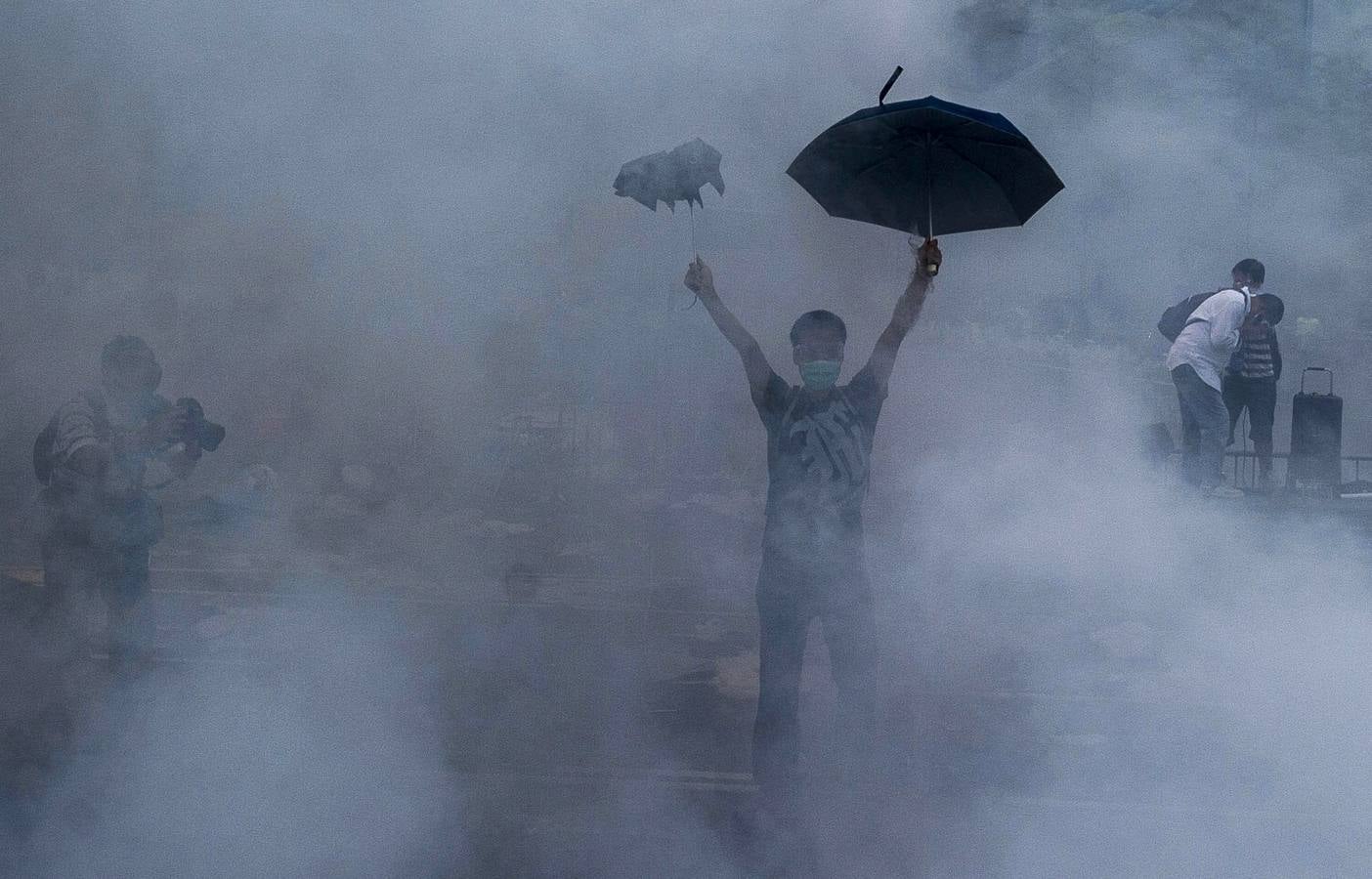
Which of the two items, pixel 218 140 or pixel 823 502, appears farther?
pixel 218 140

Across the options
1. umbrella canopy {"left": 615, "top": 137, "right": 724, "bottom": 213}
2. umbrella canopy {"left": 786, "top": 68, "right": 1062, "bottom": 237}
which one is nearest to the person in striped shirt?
umbrella canopy {"left": 786, "top": 68, "right": 1062, "bottom": 237}

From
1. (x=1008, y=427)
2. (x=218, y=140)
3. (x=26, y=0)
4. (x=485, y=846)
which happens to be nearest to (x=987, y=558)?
(x=1008, y=427)

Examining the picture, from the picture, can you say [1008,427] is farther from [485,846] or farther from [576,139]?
[485,846]

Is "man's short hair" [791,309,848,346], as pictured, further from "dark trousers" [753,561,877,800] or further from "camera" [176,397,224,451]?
"camera" [176,397,224,451]

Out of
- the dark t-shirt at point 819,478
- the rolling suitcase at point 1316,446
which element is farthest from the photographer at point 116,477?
the rolling suitcase at point 1316,446

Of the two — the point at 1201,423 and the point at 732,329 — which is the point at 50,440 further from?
the point at 1201,423

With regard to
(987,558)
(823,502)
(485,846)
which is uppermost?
(823,502)

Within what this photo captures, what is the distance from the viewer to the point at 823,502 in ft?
8.42

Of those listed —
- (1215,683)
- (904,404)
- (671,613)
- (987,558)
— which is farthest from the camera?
(904,404)

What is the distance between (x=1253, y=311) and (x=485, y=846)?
447 centimetres

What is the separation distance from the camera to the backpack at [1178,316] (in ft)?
17.9

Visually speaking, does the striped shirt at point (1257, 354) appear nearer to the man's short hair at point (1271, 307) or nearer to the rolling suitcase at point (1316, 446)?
the man's short hair at point (1271, 307)

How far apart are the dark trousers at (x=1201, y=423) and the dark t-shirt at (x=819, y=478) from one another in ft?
10.9

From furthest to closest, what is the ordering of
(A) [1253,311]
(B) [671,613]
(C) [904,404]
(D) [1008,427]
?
(C) [904,404]
(D) [1008,427]
(A) [1253,311]
(B) [671,613]
